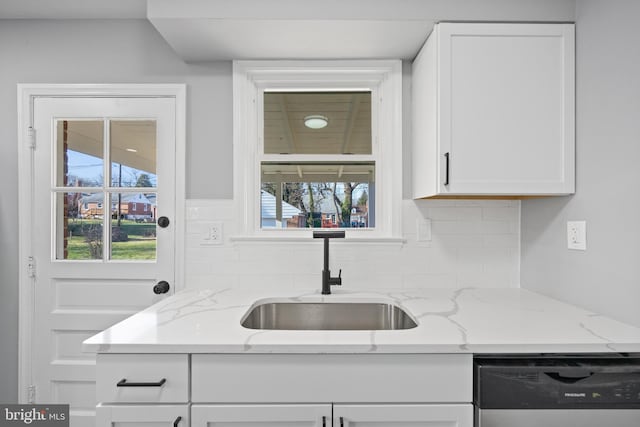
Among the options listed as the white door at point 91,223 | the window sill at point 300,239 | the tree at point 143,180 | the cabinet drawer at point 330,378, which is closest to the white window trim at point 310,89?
the window sill at point 300,239

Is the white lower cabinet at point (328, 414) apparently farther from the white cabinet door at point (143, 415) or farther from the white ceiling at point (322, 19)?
the white ceiling at point (322, 19)

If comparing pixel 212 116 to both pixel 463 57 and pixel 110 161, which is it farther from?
pixel 463 57

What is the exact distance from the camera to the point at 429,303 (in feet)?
5.24

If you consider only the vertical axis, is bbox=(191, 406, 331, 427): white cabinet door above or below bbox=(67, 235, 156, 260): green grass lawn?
below

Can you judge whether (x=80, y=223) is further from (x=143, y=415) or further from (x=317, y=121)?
(x=317, y=121)

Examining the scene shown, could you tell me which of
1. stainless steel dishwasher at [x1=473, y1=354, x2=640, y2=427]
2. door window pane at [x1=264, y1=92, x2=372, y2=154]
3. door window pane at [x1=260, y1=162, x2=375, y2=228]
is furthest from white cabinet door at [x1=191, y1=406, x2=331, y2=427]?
door window pane at [x1=264, y1=92, x2=372, y2=154]

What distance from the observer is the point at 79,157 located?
1971mm

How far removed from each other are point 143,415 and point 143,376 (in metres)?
0.12

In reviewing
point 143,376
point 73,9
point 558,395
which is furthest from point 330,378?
point 73,9

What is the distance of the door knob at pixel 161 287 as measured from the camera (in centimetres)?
189

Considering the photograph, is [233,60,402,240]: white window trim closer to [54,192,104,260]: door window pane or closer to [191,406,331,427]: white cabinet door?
[54,192,104,260]: door window pane

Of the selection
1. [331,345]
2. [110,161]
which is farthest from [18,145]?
[331,345]

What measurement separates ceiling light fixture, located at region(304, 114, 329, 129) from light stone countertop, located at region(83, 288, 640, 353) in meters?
1.05

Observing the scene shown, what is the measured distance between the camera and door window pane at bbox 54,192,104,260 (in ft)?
6.45
